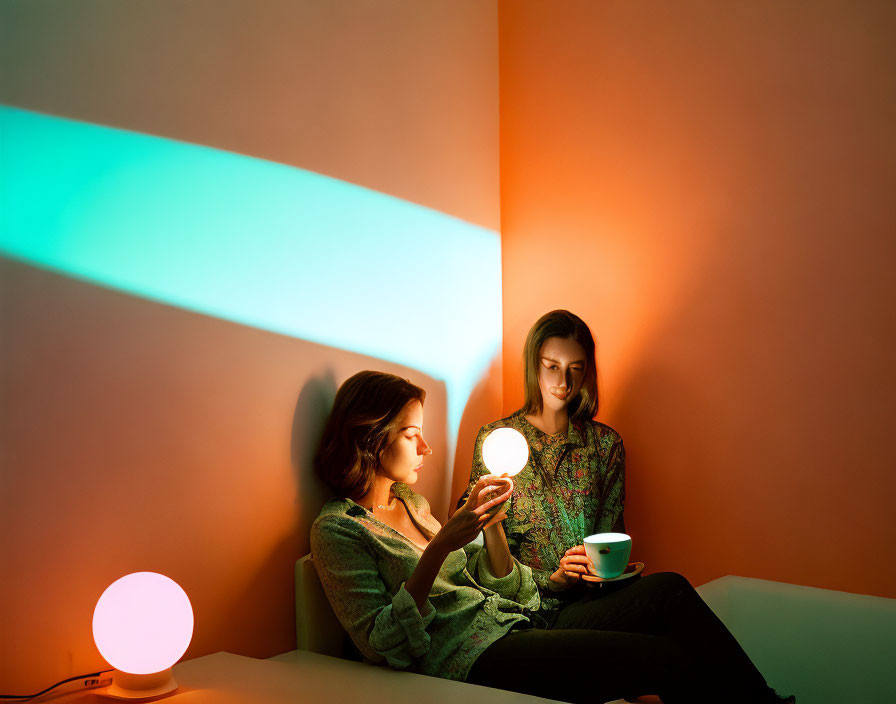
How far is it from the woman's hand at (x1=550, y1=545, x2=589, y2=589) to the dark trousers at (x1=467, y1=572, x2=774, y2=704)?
327mm

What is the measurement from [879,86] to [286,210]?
6.26ft

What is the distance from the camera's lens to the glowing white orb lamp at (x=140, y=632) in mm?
1554

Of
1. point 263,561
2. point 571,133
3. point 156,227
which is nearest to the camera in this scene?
point 156,227

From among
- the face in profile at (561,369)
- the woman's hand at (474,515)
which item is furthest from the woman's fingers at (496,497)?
the face in profile at (561,369)

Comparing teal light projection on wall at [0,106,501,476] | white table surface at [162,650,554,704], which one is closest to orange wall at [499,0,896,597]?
teal light projection on wall at [0,106,501,476]

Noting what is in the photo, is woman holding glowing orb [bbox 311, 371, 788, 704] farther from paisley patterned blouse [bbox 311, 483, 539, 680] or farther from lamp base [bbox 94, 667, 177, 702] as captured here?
lamp base [bbox 94, 667, 177, 702]

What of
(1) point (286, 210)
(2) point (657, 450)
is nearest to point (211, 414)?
(1) point (286, 210)

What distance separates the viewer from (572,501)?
263cm

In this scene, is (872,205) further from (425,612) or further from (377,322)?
(425,612)

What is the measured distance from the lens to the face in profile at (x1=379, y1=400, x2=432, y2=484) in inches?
85.7

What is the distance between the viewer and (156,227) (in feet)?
6.18

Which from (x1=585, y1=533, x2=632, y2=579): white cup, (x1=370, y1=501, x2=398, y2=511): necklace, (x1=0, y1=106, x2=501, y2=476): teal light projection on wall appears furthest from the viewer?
(x1=370, y1=501, x2=398, y2=511): necklace

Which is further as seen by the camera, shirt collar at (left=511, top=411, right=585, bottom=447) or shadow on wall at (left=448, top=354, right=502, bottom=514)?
shadow on wall at (left=448, top=354, right=502, bottom=514)

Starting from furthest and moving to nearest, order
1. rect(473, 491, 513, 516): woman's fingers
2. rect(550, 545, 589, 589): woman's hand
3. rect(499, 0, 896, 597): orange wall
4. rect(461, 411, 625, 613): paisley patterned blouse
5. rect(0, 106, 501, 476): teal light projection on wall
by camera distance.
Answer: rect(461, 411, 625, 613): paisley patterned blouse → rect(499, 0, 896, 597): orange wall → rect(550, 545, 589, 589): woman's hand → rect(473, 491, 513, 516): woman's fingers → rect(0, 106, 501, 476): teal light projection on wall
